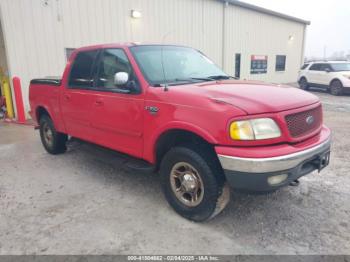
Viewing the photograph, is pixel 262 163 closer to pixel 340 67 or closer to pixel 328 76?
pixel 328 76

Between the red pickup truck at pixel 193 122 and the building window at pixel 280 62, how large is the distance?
18.5 meters

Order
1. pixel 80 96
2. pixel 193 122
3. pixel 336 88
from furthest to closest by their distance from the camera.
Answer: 1. pixel 336 88
2. pixel 80 96
3. pixel 193 122

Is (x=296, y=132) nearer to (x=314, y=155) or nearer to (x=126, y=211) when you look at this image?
(x=314, y=155)

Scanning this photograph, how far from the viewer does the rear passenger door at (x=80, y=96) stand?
438 cm

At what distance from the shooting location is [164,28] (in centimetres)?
1272

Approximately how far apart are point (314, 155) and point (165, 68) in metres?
2.00

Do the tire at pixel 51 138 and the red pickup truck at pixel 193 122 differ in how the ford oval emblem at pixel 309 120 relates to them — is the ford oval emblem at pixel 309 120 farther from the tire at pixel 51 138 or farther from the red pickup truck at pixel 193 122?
the tire at pixel 51 138

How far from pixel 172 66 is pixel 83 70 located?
1.52 meters

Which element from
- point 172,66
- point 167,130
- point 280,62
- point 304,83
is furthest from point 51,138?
point 280,62

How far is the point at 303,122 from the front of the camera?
306cm

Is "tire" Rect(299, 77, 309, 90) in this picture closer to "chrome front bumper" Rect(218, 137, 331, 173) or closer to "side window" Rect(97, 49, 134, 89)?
"side window" Rect(97, 49, 134, 89)

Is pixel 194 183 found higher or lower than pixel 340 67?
lower

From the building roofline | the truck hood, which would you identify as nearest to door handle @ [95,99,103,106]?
the truck hood

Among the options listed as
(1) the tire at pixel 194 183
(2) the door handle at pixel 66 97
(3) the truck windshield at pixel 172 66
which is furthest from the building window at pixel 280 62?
(1) the tire at pixel 194 183
